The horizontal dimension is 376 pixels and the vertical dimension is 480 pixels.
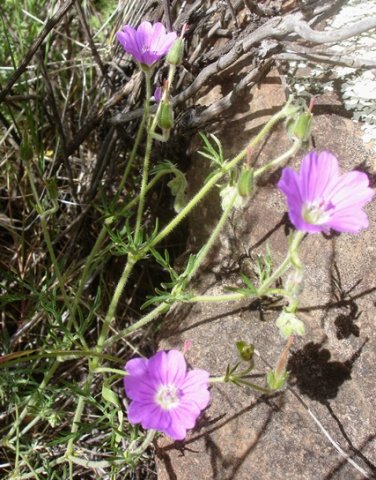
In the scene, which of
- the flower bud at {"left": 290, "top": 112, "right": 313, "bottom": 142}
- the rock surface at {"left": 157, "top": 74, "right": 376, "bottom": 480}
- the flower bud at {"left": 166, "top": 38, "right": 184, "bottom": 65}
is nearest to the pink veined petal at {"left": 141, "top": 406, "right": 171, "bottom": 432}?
the rock surface at {"left": 157, "top": 74, "right": 376, "bottom": 480}

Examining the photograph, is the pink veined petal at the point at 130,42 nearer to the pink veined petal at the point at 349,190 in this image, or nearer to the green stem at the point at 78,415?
the pink veined petal at the point at 349,190

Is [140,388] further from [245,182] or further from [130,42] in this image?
[130,42]

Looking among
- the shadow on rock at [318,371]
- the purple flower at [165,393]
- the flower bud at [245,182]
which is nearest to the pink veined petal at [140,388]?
the purple flower at [165,393]

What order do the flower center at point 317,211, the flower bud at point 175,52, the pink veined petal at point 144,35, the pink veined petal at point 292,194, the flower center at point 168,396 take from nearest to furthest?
the pink veined petal at point 292,194 < the flower center at point 317,211 < the flower center at point 168,396 < the flower bud at point 175,52 < the pink veined petal at point 144,35

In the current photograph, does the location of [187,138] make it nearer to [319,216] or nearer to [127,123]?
[127,123]

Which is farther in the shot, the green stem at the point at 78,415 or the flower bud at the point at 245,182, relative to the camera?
the green stem at the point at 78,415

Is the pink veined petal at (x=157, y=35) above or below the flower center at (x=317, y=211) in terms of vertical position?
above

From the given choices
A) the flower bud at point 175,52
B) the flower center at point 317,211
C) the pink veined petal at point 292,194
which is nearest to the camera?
the pink veined petal at point 292,194

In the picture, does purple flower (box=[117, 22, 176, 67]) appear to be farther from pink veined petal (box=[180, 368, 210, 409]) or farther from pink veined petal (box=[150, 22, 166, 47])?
pink veined petal (box=[180, 368, 210, 409])
